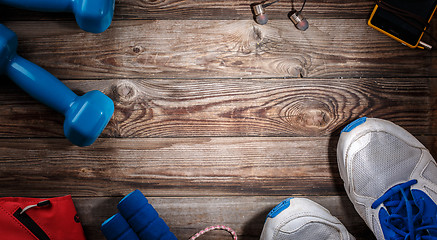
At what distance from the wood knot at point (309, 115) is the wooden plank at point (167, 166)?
0.04 meters

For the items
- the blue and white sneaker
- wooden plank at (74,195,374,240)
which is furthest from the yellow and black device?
wooden plank at (74,195,374,240)

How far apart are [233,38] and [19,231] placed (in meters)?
0.81

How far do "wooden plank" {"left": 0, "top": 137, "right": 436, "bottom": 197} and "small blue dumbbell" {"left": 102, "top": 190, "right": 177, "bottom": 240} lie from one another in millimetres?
88

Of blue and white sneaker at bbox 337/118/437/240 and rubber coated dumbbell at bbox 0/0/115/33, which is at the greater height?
rubber coated dumbbell at bbox 0/0/115/33

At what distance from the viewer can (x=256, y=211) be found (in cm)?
94

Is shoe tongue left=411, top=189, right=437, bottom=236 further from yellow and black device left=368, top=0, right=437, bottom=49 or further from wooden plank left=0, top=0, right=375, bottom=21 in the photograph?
wooden plank left=0, top=0, right=375, bottom=21

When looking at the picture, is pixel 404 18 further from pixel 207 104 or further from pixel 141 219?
pixel 141 219

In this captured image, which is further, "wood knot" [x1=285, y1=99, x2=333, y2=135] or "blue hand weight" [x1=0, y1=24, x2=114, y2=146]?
"wood knot" [x1=285, y1=99, x2=333, y2=135]

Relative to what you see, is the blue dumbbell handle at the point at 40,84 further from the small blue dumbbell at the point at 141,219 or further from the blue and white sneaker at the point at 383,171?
the blue and white sneaker at the point at 383,171

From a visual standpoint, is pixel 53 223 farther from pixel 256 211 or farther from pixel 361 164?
pixel 361 164

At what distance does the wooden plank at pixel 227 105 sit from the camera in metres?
0.92

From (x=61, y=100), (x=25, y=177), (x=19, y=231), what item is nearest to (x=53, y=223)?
(x=19, y=231)

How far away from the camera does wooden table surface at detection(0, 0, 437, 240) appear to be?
915 mm

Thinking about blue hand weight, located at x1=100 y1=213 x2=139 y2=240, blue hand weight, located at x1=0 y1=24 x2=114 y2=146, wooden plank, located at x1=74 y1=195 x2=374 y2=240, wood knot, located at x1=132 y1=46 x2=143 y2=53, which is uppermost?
→ wood knot, located at x1=132 y1=46 x2=143 y2=53
